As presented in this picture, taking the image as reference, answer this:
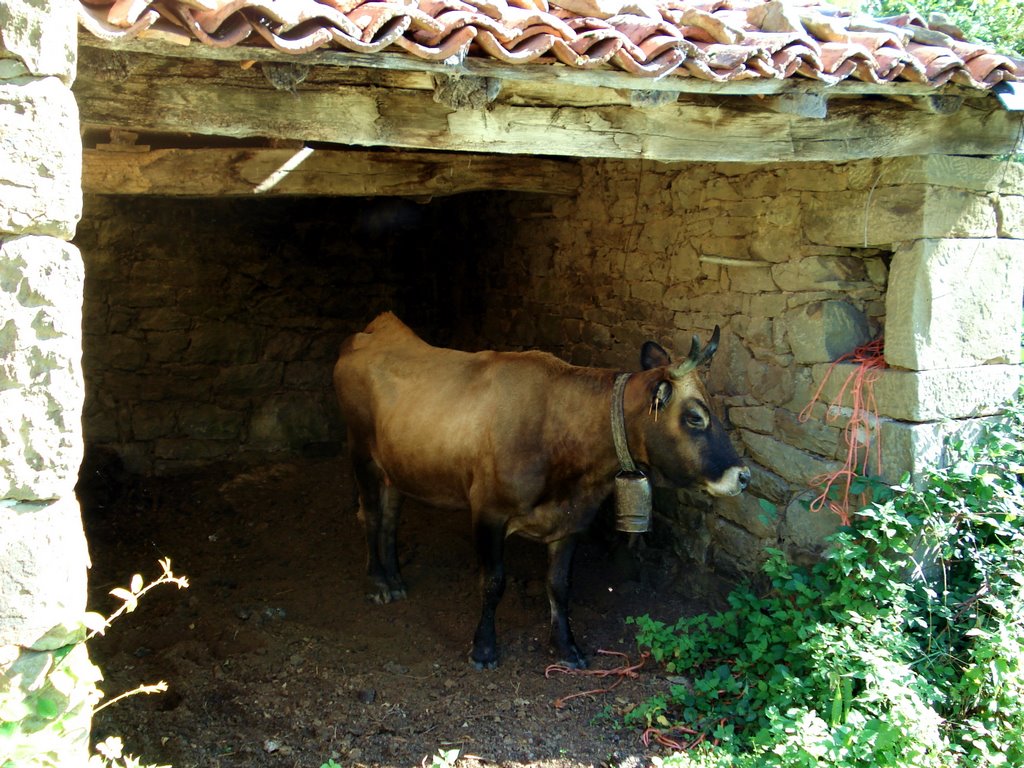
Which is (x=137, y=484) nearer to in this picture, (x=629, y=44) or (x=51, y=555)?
(x=51, y=555)

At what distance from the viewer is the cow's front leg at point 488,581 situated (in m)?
4.73

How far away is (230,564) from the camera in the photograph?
6.06 metres

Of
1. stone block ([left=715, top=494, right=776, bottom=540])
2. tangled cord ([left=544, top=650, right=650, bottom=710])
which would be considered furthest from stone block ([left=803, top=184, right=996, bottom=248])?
tangled cord ([left=544, top=650, right=650, bottom=710])

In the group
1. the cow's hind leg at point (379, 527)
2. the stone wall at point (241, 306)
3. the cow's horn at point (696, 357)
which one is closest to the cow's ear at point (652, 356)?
the cow's horn at point (696, 357)

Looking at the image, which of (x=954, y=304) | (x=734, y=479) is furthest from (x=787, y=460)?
(x=954, y=304)

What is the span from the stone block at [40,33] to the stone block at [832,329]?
3399mm

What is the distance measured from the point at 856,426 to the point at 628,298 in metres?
1.89

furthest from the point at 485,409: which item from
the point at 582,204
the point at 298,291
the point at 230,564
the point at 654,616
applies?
the point at 298,291

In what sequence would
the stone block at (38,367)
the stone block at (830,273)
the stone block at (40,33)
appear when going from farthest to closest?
1. the stone block at (830,273)
2. the stone block at (38,367)
3. the stone block at (40,33)

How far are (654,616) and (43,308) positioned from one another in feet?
12.1

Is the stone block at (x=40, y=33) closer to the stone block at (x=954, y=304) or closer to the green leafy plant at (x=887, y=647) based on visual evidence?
the green leafy plant at (x=887, y=647)

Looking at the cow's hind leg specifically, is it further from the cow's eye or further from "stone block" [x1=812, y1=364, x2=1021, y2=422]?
"stone block" [x1=812, y1=364, x2=1021, y2=422]

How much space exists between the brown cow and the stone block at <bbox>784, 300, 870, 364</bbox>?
1.84 feet

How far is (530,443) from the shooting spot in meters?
4.71
